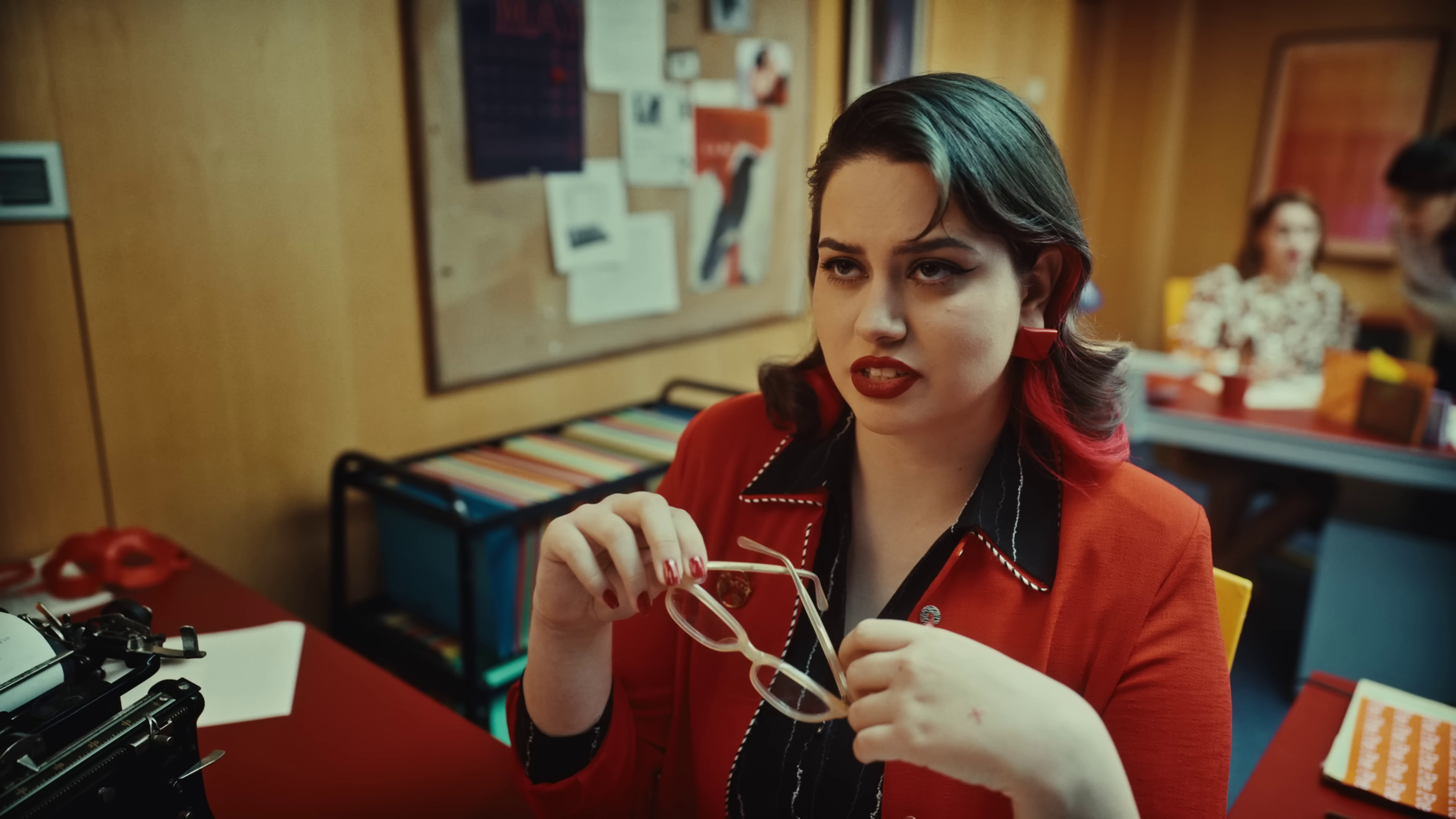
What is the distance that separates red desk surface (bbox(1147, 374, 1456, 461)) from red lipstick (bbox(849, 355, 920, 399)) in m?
2.25

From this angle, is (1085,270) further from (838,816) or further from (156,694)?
(156,694)

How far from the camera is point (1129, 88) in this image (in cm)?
548

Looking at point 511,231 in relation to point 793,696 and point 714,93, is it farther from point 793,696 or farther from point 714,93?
point 793,696

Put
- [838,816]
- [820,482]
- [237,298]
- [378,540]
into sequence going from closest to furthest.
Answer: [838,816] < [820,482] < [237,298] < [378,540]

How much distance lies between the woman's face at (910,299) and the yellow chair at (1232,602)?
466 millimetres

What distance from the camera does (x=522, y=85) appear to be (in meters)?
2.19

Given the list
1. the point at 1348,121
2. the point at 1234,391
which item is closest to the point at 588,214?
the point at 1234,391

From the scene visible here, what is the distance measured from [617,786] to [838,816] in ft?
0.85

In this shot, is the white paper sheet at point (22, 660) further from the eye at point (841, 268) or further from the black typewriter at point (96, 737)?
the eye at point (841, 268)

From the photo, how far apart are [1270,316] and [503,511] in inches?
127

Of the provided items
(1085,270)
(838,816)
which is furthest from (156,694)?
(1085,270)

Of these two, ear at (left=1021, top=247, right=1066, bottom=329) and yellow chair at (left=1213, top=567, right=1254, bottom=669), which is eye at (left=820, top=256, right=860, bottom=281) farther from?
yellow chair at (left=1213, top=567, right=1254, bottom=669)

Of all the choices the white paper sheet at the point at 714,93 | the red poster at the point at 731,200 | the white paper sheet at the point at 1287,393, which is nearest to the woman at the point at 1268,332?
the white paper sheet at the point at 1287,393

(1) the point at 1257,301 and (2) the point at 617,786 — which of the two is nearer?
(2) the point at 617,786
